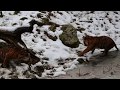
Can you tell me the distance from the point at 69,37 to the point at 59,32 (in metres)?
0.42

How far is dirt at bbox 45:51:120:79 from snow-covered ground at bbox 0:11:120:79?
0.66 ft

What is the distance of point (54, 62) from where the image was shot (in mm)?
6559

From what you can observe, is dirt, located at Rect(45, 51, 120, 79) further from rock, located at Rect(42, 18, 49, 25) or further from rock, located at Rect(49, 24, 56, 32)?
rock, located at Rect(42, 18, 49, 25)

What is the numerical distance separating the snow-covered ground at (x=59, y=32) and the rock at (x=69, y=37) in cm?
11

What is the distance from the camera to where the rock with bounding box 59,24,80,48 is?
24.9 feet

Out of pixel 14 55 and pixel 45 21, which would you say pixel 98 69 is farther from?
pixel 45 21

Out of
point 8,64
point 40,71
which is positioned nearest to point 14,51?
point 8,64

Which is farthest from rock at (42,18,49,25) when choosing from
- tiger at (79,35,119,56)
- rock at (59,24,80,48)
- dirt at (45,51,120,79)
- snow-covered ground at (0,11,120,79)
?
dirt at (45,51,120,79)

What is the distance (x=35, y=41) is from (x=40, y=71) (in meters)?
1.50

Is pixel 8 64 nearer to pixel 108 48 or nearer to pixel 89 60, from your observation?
pixel 89 60

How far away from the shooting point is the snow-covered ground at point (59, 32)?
20.8ft

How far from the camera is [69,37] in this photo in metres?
7.76

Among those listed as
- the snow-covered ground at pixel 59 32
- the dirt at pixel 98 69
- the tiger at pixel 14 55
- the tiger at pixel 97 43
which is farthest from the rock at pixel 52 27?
the tiger at pixel 14 55
